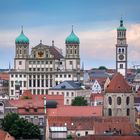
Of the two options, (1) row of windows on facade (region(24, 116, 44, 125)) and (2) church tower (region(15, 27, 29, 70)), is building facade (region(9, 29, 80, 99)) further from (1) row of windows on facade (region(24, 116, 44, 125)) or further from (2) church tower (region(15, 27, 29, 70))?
(1) row of windows on facade (region(24, 116, 44, 125))

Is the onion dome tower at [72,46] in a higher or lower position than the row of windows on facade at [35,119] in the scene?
higher

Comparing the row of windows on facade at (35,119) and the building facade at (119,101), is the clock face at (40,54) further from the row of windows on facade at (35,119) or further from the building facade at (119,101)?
the building facade at (119,101)

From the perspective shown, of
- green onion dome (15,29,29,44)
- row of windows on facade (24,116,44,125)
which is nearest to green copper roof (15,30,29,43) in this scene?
green onion dome (15,29,29,44)

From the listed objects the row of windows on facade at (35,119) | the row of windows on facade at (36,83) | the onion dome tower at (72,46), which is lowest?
the row of windows on facade at (35,119)

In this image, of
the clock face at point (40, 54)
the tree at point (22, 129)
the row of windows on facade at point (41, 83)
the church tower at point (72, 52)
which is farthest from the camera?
the church tower at point (72, 52)

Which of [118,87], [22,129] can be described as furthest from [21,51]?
[22,129]

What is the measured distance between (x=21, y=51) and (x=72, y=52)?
31.2 ft

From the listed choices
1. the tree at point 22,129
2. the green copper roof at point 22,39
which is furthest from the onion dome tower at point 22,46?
the tree at point 22,129

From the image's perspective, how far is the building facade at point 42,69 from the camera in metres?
184

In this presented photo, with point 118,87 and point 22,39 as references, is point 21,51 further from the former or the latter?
point 118,87

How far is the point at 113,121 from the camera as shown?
10200cm

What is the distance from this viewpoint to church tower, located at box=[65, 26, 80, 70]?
186188 mm

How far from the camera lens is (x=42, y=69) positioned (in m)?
185

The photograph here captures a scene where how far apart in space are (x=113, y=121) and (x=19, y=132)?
948 centimetres
